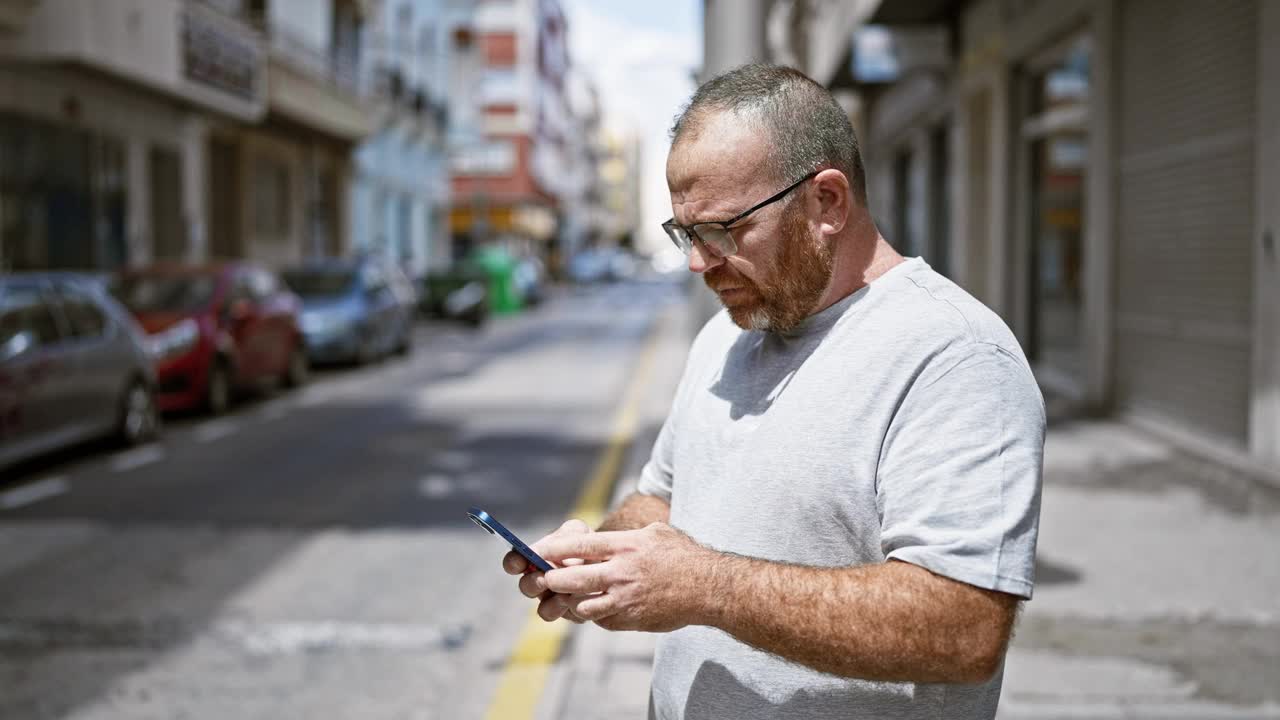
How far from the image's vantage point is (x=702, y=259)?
2182 mm

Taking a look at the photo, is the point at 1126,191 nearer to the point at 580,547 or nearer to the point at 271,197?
the point at 580,547

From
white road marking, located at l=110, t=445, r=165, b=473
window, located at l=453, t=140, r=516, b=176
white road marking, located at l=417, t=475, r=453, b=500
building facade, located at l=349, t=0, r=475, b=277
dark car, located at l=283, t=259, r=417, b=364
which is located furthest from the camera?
window, located at l=453, t=140, r=516, b=176

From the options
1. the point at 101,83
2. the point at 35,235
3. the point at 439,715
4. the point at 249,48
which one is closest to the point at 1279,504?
the point at 439,715

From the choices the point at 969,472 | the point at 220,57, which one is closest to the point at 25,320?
the point at 969,472

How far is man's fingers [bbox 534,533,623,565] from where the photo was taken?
198 cm

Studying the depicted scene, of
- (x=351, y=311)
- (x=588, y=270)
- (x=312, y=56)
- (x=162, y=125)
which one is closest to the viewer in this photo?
(x=351, y=311)

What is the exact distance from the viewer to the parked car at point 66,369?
10484 millimetres

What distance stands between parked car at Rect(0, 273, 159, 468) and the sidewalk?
433 centimetres

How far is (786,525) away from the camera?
6.87 feet

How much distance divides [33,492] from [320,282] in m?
12.8

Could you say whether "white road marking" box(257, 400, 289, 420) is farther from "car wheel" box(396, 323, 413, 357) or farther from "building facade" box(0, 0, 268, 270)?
"car wheel" box(396, 323, 413, 357)

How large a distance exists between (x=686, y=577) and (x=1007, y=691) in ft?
10.9

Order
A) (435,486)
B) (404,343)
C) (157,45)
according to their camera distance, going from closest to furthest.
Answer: (435,486), (157,45), (404,343)

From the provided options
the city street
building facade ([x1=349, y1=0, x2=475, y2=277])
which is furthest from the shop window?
building facade ([x1=349, y1=0, x2=475, y2=277])
